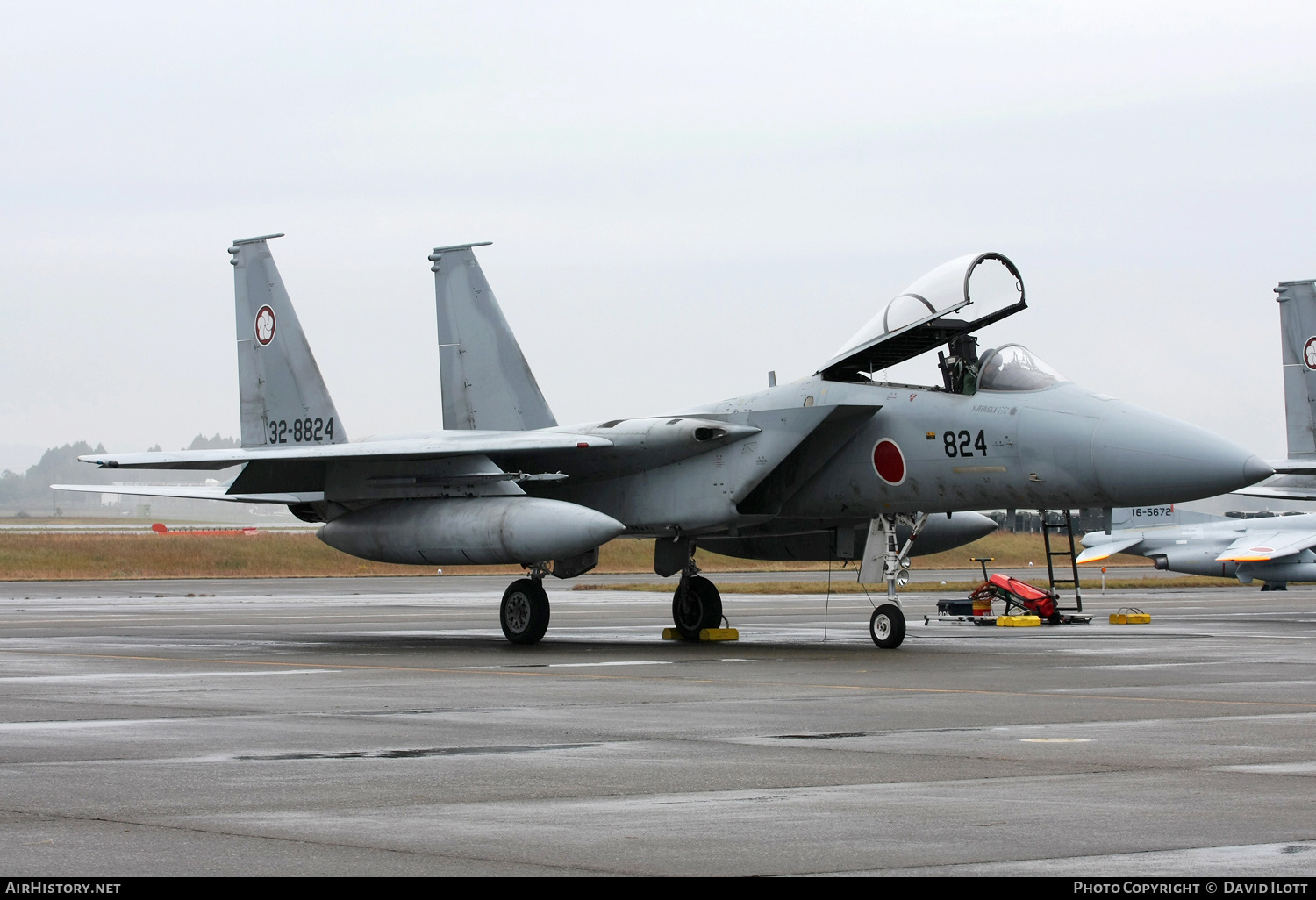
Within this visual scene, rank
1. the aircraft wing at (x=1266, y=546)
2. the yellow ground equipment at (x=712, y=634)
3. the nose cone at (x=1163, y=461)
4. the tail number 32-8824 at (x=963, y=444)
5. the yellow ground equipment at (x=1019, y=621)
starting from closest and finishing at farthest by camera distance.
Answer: the nose cone at (x=1163, y=461)
the tail number 32-8824 at (x=963, y=444)
the yellow ground equipment at (x=712, y=634)
the yellow ground equipment at (x=1019, y=621)
the aircraft wing at (x=1266, y=546)

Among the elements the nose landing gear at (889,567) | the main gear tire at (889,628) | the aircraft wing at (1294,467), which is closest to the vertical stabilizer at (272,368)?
the nose landing gear at (889,567)

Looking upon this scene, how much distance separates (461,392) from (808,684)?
32.9ft

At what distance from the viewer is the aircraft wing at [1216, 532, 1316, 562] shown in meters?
32.7

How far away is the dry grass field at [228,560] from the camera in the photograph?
159 feet

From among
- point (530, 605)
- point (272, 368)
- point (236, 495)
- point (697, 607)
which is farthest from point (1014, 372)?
point (272, 368)

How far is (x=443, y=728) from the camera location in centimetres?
927

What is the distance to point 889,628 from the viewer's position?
16.1 meters

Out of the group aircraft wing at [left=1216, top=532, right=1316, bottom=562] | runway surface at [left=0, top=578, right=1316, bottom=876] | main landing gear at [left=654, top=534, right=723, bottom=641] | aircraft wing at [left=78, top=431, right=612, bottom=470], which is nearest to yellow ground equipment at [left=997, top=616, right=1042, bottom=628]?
runway surface at [left=0, top=578, right=1316, bottom=876]

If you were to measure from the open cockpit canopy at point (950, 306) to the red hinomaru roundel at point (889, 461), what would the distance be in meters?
0.87

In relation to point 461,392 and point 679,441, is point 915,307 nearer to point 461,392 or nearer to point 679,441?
point 679,441

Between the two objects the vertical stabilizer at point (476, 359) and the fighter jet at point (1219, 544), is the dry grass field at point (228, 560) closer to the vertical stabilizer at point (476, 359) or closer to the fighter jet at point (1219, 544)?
the fighter jet at point (1219, 544)

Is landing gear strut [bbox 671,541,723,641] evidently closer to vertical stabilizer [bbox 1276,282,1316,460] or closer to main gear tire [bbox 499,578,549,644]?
main gear tire [bbox 499,578,549,644]

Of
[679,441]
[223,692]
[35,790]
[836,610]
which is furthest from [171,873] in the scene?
[836,610]

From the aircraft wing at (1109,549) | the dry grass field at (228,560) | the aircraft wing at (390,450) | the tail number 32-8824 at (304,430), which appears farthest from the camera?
the dry grass field at (228,560)
